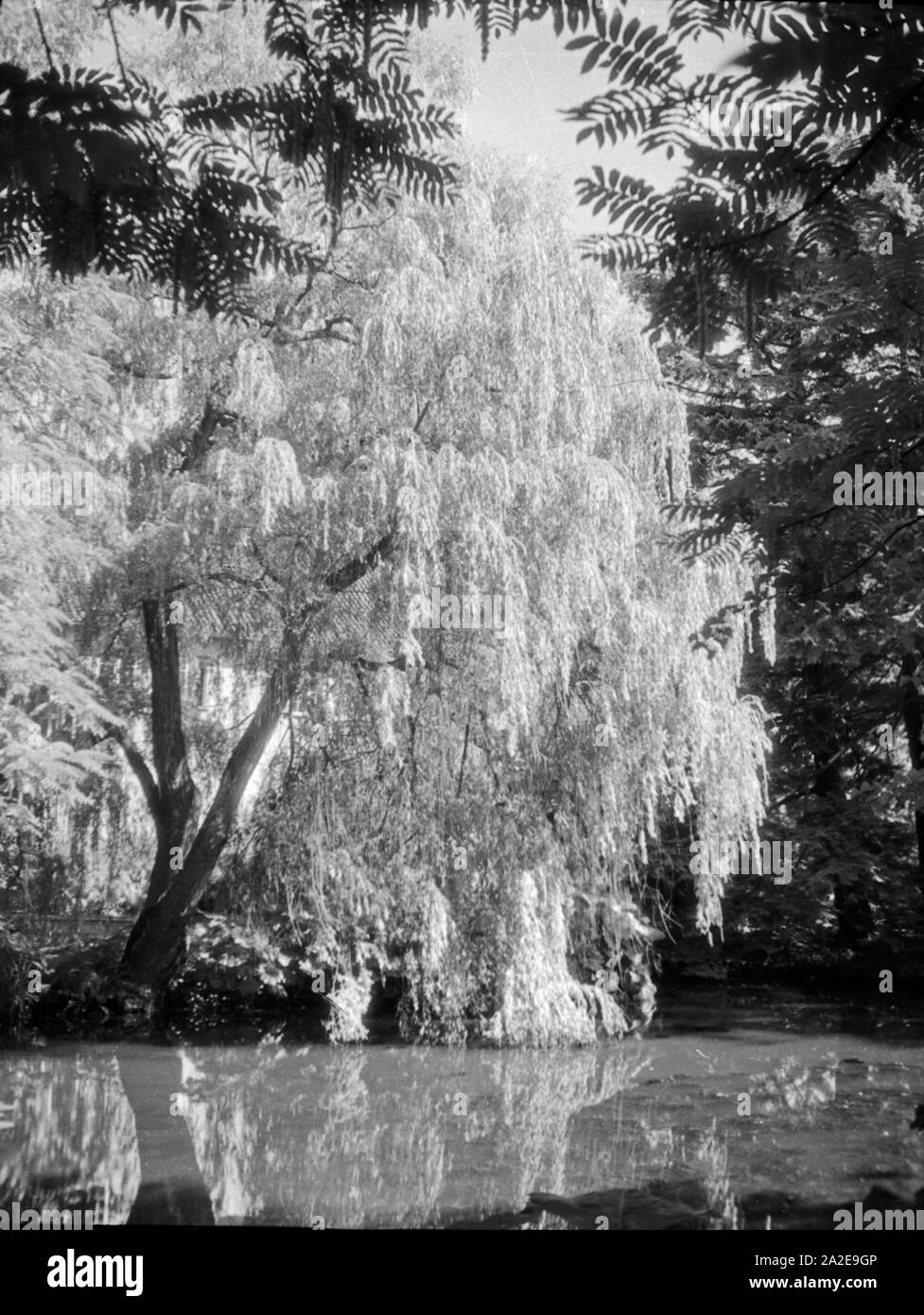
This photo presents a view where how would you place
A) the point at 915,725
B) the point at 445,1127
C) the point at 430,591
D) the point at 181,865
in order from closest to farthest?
the point at 445,1127
the point at 430,591
the point at 181,865
the point at 915,725

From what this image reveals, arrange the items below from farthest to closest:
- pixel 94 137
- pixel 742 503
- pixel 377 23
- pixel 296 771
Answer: pixel 296 771, pixel 742 503, pixel 377 23, pixel 94 137

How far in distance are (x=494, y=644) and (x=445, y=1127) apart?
1.99 m

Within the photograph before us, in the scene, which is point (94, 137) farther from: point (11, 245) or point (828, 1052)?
point (828, 1052)

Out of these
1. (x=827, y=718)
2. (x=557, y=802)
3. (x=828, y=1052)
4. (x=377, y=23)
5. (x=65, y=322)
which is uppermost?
(x=65, y=322)

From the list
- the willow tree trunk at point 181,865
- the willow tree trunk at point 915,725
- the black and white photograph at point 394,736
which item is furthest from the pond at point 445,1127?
the willow tree trunk at point 915,725

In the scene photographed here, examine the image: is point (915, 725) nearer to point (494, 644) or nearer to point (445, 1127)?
point (494, 644)

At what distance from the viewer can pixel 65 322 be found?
487 cm

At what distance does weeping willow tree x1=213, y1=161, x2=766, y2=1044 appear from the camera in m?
5.13

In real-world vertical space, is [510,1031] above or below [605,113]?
below

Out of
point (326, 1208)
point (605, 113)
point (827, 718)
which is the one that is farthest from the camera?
point (827, 718)

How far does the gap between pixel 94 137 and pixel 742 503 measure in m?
1.36

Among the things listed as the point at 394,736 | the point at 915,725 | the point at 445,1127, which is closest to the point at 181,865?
the point at 394,736

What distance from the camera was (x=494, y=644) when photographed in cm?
518

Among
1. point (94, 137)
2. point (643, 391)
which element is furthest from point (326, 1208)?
point (643, 391)
